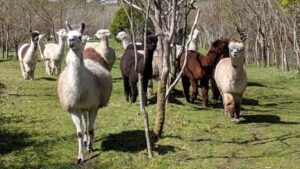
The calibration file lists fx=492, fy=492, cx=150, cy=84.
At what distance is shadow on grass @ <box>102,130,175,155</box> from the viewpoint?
27.9 feet

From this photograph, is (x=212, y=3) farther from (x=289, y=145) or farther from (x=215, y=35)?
(x=289, y=145)

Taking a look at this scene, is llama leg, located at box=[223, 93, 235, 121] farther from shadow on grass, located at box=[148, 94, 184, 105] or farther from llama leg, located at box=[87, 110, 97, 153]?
llama leg, located at box=[87, 110, 97, 153]

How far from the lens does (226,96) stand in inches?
429

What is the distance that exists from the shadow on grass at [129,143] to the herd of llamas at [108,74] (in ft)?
1.46

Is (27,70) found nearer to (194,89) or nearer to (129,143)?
(194,89)

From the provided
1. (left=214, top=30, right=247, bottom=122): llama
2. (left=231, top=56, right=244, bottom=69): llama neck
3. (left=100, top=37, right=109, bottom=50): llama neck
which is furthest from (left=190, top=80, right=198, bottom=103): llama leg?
(left=100, top=37, right=109, bottom=50): llama neck

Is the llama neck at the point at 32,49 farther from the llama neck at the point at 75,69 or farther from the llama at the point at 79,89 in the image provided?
the llama neck at the point at 75,69

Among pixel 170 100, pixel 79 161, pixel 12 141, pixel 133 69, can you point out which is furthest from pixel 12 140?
pixel 170 100

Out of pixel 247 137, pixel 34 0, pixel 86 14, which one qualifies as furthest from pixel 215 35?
pixel 247 137

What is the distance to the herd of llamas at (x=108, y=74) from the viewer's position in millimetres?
7910

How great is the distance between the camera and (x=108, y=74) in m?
9.07

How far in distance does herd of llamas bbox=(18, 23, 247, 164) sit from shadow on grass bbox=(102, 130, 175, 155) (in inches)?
17.6

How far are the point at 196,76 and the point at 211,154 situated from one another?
183 inches

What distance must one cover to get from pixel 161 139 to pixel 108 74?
154 centimetres
